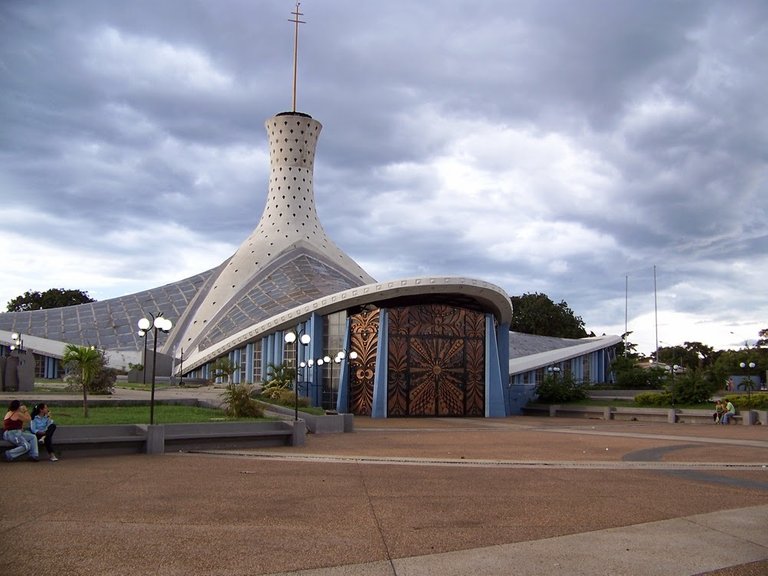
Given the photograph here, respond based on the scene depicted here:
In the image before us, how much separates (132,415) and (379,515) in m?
12.9

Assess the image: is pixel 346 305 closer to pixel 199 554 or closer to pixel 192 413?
pixel 192 413

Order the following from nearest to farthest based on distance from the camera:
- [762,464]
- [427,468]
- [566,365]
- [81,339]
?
[427,468], [762,464], [81,339], [566,365]

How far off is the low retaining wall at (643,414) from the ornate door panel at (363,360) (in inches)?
472

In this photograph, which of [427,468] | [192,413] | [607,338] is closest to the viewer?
[427,468]

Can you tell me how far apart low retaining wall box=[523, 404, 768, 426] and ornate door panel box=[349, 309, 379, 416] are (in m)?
12.0

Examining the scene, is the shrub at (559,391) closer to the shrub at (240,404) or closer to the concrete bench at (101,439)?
the shrub at (240,404)

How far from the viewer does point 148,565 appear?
6945mm

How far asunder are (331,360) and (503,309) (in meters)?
9.76

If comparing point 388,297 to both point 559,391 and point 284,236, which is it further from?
point 284,236

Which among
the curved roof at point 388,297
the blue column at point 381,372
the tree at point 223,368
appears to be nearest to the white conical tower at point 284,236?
the tree at point 223,368

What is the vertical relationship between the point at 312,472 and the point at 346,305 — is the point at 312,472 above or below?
Result: below

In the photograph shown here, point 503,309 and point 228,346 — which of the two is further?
point 228,346

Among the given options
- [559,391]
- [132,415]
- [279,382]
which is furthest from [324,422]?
[559,391]

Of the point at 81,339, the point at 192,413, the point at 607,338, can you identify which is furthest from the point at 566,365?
the point at 192,413
